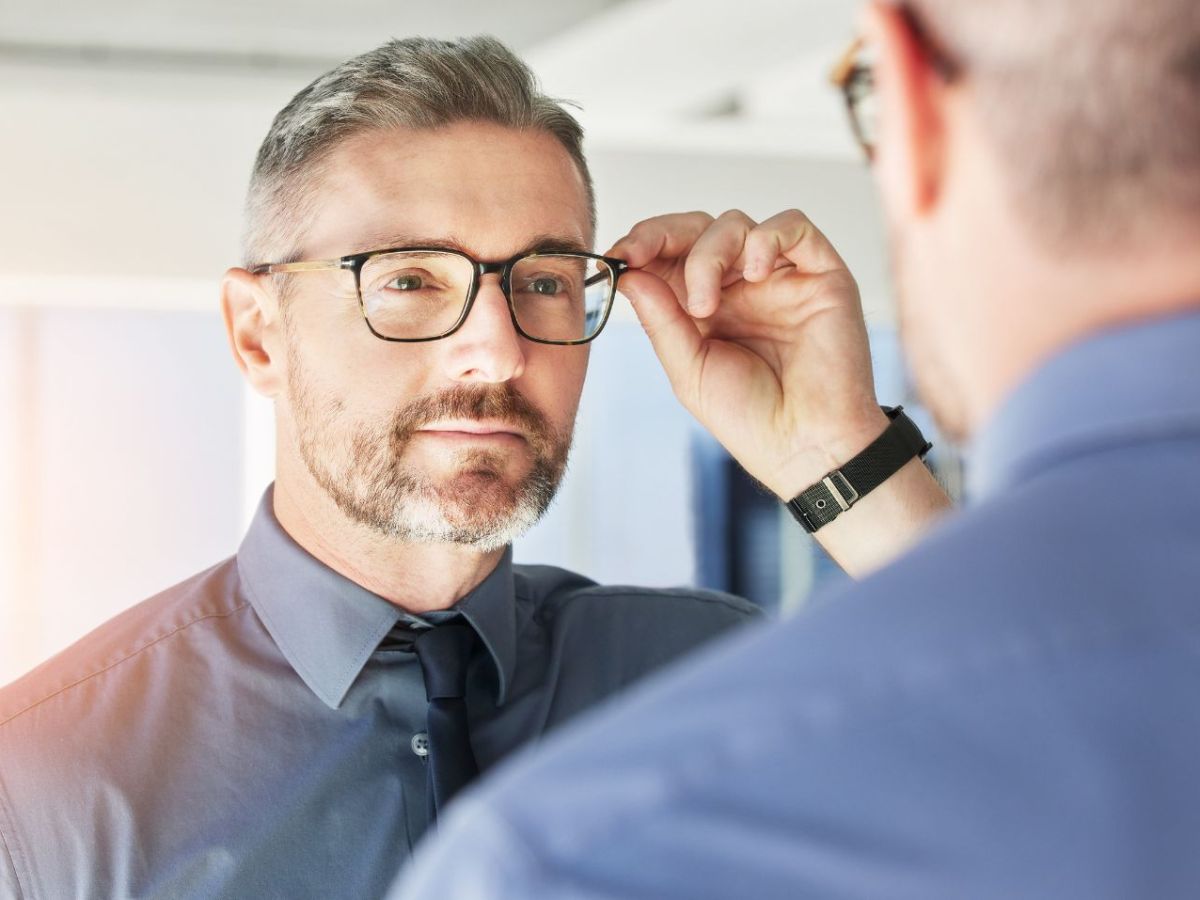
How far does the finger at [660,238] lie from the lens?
176 centimetres

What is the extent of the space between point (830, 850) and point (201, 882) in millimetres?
1091

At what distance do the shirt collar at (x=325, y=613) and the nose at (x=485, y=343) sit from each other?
262 millimetres

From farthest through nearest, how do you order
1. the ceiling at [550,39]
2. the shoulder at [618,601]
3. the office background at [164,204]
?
the office background at [164,204] → the ceiling at [550,39] → the shoulder at [618,601]

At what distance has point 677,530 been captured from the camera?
25.1 ft

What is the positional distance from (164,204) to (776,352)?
505 cm

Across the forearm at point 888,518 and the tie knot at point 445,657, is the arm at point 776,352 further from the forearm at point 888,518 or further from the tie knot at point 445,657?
the tie knot at point 445,657

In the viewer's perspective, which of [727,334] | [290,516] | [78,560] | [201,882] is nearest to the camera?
[201,882]

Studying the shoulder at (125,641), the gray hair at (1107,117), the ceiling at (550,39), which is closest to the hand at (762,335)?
the shoulder at (125,641)

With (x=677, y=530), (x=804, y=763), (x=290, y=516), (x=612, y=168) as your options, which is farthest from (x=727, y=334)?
(x=677, y=530)

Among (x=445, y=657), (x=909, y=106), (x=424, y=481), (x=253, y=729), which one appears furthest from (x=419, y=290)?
(x=909, y=106)

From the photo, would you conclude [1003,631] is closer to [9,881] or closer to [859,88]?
[859,88]

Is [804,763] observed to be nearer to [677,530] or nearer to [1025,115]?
[1025,115]

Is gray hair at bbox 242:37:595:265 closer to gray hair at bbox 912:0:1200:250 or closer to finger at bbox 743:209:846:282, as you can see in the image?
finger at bbox 743:209:846:282

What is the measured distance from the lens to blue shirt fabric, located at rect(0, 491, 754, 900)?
4.61ft
